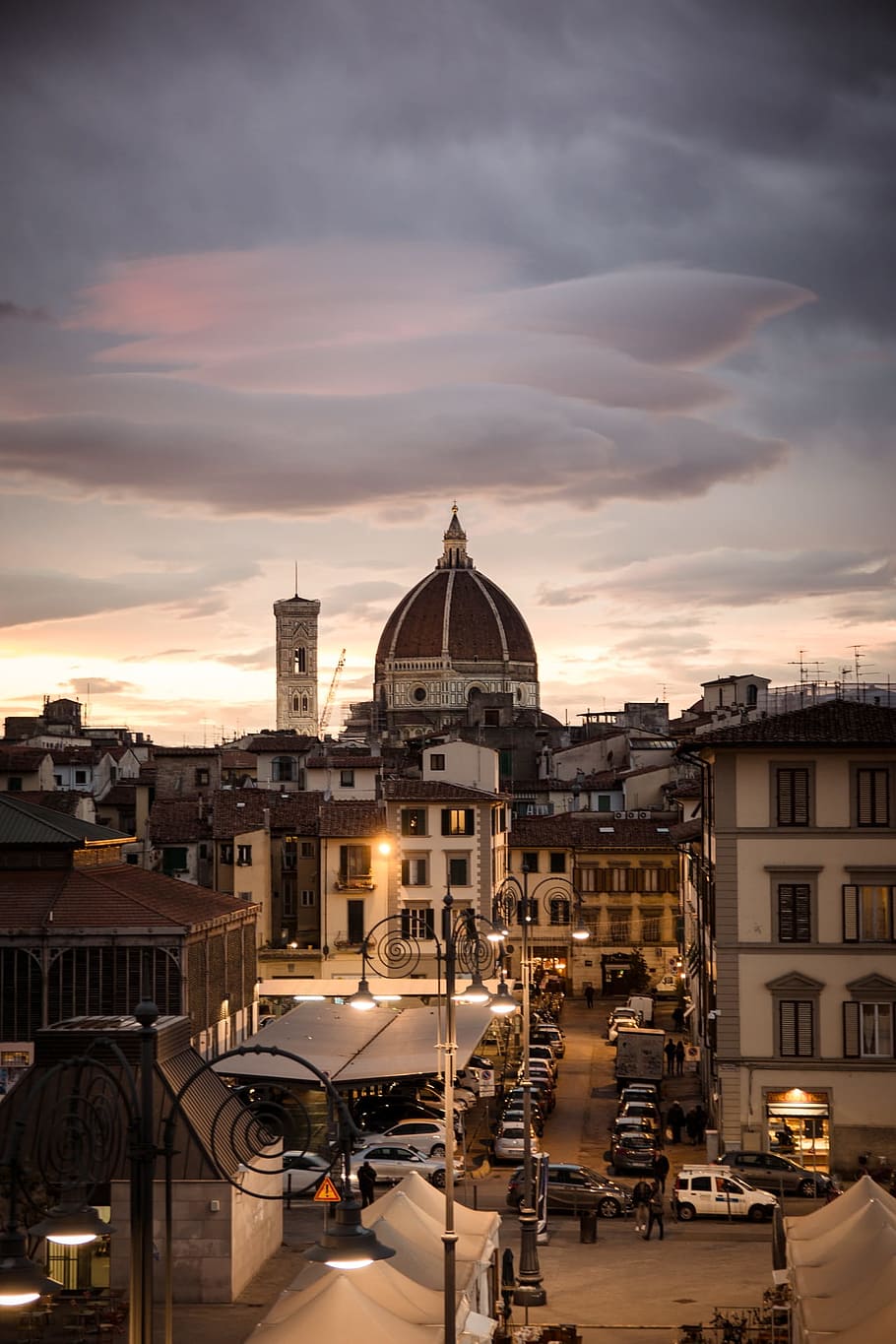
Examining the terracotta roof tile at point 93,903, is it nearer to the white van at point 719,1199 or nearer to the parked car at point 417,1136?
the parked car at point 417,1136

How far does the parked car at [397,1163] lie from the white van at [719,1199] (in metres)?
4.63

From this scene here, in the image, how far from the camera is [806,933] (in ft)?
135

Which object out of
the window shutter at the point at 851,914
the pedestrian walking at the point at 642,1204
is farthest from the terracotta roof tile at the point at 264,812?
the pedestrian walking at the point at 642,1204

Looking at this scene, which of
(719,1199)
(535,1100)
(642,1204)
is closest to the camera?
(642,1204)

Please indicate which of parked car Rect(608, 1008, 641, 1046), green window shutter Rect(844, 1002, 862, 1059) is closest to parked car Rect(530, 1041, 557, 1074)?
parked car Rect(608, 1008, 641, 1046)

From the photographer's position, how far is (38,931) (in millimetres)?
47906

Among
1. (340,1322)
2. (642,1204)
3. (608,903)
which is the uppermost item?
(608,903)

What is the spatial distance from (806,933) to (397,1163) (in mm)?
9850

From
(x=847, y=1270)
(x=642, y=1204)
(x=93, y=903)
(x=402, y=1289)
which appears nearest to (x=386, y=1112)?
(x=93, y=903)

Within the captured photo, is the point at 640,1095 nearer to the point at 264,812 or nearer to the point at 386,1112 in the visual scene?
the point at 386,1112

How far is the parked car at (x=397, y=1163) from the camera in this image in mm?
37812

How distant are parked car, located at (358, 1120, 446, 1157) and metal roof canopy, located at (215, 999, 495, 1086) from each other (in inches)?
50.9

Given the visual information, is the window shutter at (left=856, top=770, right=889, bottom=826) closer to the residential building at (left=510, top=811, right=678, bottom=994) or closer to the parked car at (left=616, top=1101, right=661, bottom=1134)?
the parked car at (left=616, top=1101, right=661, bottom=1134)

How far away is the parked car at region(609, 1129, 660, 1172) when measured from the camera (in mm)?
40844
